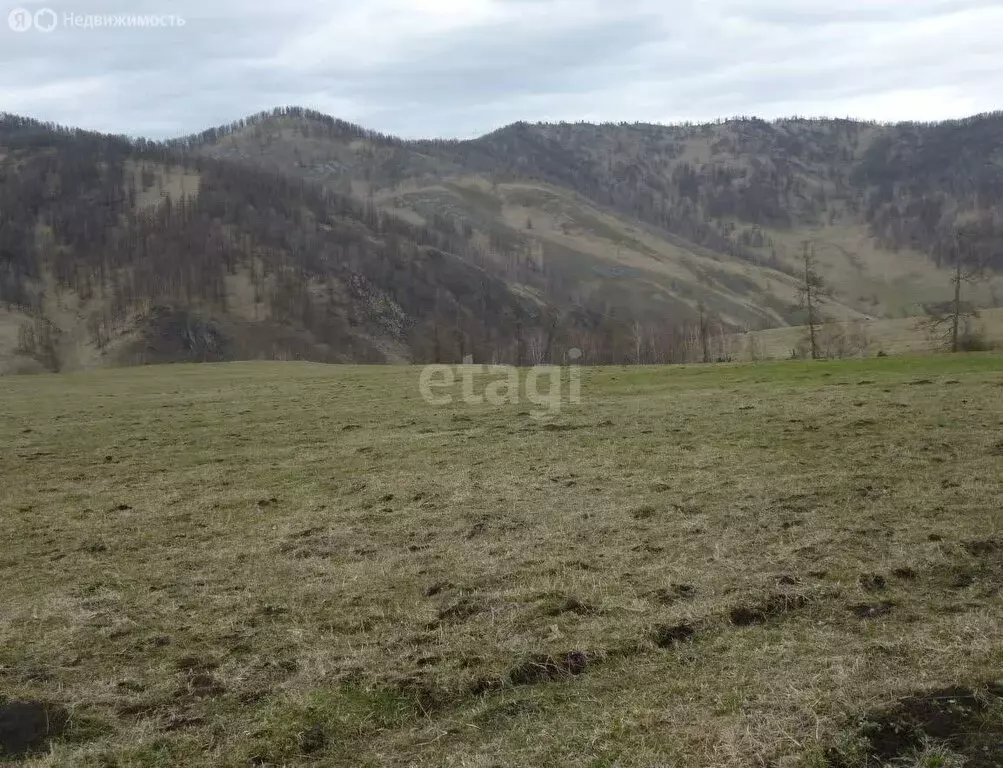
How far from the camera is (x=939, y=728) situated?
628 centimetres

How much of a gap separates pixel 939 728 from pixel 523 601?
5.02 meters

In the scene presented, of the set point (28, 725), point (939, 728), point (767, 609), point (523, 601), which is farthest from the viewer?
point (523, 601)

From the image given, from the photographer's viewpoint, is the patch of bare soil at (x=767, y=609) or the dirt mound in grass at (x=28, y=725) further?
the patch of bare soil at (x=767, y=609)

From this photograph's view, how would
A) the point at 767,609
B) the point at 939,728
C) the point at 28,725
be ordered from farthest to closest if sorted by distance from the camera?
the point at 767,609 → the point at 28,725 → the point at 939,728

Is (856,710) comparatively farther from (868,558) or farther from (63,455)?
(63,455)

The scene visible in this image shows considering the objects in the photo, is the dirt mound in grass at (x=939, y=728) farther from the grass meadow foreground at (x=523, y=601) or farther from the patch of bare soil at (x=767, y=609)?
the patch of bare soil at (x=767, y=609)

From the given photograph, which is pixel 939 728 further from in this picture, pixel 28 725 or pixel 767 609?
pixel 28 725

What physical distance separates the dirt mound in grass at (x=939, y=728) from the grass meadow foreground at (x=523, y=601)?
26 mm

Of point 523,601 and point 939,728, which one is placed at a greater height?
point 939,728

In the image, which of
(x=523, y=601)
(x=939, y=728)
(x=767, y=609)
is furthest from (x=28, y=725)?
(x=939, y=728)

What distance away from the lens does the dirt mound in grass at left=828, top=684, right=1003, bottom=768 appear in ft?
19.5

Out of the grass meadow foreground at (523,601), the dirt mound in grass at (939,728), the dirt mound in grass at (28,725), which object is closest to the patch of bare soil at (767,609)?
the grass meadow foreground at (523,601)

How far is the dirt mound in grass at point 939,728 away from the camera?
5949mm

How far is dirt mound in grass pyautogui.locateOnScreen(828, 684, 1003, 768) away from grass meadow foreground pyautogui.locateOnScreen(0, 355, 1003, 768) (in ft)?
0.09
